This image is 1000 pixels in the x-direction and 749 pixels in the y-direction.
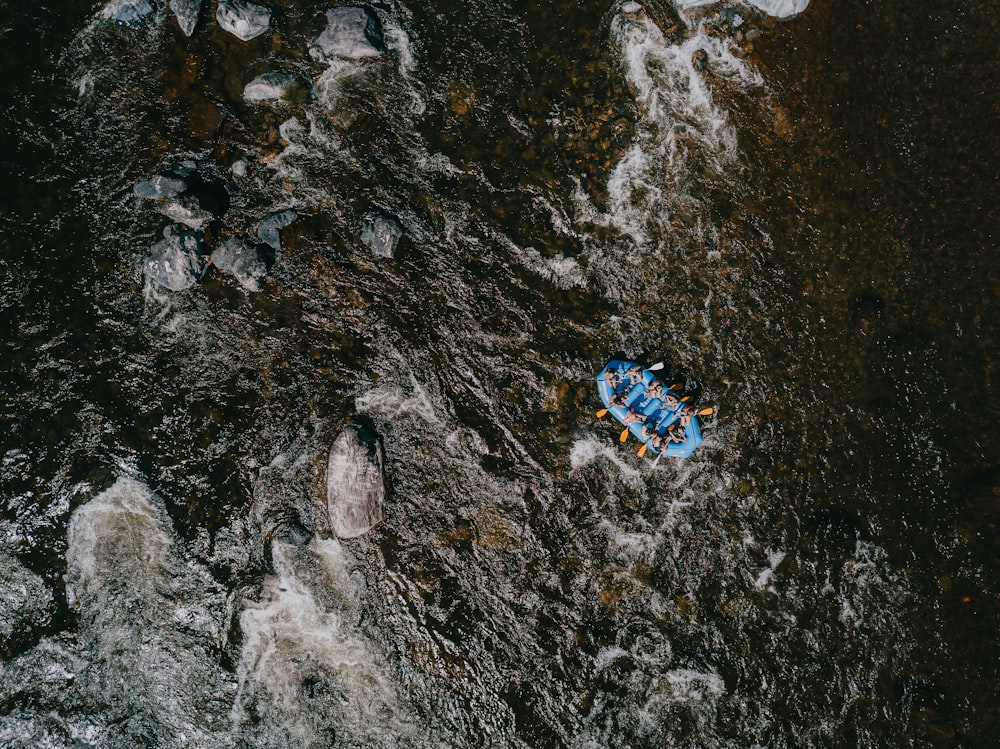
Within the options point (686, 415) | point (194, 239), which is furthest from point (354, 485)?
point (686, 415)

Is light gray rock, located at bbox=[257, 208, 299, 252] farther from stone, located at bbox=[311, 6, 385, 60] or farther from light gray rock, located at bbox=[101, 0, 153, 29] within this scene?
light gray rock, located at bbox=[101, 0, 153, 29]

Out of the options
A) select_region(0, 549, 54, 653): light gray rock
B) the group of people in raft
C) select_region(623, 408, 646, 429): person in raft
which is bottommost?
select_region(0, 549, 54, 653): light gray rock

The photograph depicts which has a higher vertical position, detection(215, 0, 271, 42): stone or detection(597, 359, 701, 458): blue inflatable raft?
detection(215, 0, 271, 42): stone

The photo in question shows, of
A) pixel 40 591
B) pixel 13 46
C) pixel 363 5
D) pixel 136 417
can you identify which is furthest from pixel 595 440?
pixel 13 46

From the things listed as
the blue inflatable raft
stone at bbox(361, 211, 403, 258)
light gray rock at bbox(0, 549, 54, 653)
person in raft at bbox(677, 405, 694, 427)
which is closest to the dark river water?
light gray rock at bbox(0, 549, 54, 653)

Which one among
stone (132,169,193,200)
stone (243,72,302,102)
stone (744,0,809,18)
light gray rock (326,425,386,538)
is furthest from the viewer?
stone (744,0,809,18)
